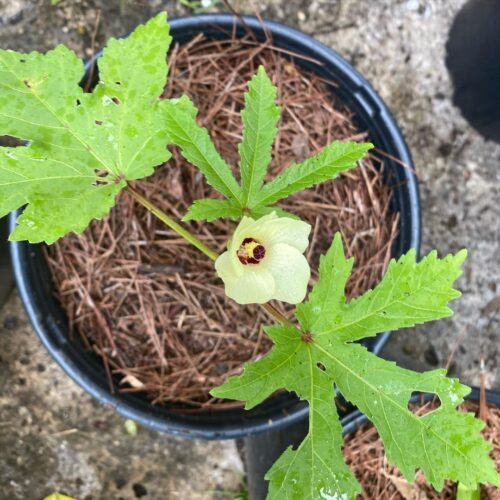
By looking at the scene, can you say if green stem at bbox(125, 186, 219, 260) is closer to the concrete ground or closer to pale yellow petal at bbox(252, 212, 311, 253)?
pale yellow petal at bbox(252, 212, 311, 253)

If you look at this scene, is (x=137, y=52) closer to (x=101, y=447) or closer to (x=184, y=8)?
(x=184, y=8)

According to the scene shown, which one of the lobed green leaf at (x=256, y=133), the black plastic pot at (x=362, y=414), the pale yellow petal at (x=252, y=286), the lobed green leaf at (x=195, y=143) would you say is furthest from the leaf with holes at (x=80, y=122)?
the black plastic pot at (x=362, y=414)

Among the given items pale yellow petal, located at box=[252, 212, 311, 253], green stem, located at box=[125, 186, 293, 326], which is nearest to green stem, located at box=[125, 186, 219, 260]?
green stem, located at box=[125, 186, 293, 326]

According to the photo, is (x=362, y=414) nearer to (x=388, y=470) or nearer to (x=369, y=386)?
(x=388, y=470)

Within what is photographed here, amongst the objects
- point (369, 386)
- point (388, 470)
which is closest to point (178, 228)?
A: point (369, 386)

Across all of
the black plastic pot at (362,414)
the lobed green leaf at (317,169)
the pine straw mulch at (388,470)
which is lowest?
the pine straw mulch at (388,470)

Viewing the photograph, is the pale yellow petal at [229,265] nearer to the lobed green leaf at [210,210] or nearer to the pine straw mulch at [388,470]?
the lobed green leaf at [210,210]
